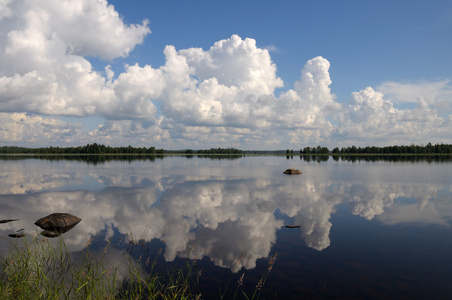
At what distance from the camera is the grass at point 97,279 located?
33.4ft

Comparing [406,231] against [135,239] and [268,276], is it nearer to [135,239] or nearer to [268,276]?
[268,276]

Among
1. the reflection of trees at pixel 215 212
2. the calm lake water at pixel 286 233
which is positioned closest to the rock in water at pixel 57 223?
the calm lake water at pixel 286 233

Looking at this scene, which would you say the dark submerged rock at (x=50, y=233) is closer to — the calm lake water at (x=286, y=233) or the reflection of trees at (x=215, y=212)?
the calm lake water at (x=286, y=233)

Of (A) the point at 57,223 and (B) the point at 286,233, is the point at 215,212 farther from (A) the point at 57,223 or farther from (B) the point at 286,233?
(A) the point at 57,223

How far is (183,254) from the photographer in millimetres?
16953

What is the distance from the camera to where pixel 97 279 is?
1005 cm

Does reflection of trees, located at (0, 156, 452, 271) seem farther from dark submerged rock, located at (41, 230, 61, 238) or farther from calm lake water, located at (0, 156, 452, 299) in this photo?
dark submerged rock, located at (41, 230, 61, 238)

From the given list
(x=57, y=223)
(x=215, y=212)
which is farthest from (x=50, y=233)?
(x=215, y=212)

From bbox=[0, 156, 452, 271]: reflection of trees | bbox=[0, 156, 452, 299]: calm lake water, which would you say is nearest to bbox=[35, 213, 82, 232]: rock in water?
bbox=[0, 156, 452, 299]: calm lake water

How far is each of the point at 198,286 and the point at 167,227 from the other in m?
10.9

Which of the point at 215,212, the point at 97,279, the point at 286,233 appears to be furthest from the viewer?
the point at 215,212

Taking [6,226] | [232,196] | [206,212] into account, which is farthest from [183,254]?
[232,196]

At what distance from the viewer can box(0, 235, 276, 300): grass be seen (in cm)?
1018

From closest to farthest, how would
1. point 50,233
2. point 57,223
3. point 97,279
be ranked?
point 97,279 < point 50,233 < point 57,223
